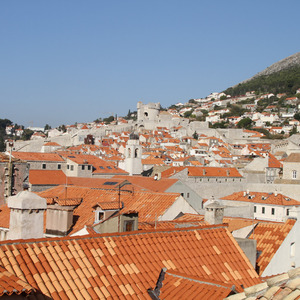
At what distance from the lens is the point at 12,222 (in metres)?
7.30

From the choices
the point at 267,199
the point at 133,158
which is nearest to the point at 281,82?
the point at 133,158

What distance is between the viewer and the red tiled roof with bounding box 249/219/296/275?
10.5m

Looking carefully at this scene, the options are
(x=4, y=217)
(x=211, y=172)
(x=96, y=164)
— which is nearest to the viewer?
(x=4, y=217)

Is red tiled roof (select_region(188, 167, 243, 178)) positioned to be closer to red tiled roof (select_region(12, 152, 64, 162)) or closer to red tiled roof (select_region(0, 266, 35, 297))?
red tiled roof (select_region(12, 152, 64, 162))

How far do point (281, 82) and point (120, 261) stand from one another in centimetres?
16207

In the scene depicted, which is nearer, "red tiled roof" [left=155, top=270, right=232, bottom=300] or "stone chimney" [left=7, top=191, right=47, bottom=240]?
"red tiled roof" [left=155, top=270, right=232, bottom=300]

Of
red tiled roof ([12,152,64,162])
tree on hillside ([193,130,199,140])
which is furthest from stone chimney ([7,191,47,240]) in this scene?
tree on hillside ([193,130,199,140])

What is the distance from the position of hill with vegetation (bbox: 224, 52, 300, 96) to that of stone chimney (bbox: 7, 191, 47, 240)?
149 metres

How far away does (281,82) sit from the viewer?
15975 centimetres

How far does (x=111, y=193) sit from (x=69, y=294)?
1080cm

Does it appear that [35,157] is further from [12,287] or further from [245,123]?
[245,123]

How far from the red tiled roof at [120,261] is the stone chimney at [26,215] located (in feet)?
3.21

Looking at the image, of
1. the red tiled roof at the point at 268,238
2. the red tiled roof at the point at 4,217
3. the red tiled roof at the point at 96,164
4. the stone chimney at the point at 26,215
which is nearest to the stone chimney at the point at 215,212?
the red tiled roof at the point at 268,238

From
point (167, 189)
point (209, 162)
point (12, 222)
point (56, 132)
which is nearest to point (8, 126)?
point (56, 132)
